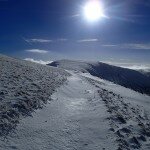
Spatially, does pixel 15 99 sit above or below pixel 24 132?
above

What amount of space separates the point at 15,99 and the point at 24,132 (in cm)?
474

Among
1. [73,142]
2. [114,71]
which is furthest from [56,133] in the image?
[114,71]

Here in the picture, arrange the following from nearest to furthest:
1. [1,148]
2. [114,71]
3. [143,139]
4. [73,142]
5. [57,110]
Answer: [1,148]
[73,142]
[143,139]
[57,110]
[114,71]

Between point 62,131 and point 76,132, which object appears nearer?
point 62,131

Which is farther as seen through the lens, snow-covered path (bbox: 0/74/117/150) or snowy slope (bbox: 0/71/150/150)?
snowy slope (bbox: 0/71/150/150)

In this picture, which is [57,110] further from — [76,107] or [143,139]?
[143,139]

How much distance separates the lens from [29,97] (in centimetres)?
1975

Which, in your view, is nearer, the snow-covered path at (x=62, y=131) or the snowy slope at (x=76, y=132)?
the snow-covered path at (x=62, y=131)

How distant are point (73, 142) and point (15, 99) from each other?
241 inches

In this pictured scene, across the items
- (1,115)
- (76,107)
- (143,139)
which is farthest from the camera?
(76,107)

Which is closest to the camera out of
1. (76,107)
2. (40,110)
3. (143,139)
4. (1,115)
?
(1,115)

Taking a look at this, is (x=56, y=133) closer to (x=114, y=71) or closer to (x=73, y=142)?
(x=73, y=142)

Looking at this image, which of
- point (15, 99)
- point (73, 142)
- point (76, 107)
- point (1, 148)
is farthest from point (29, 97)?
point (1, 148)

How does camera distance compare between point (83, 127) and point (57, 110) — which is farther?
point (57, 110)
